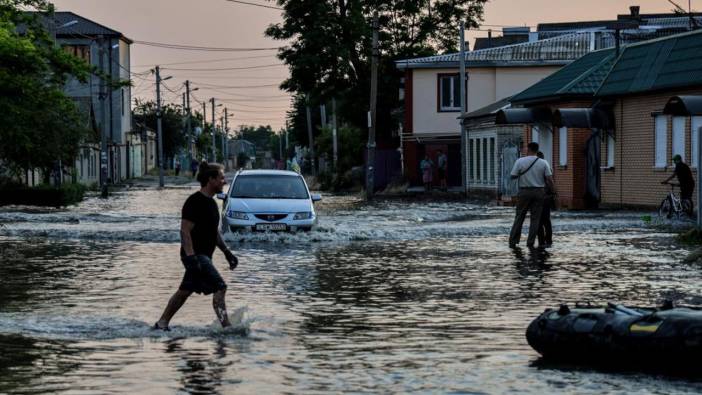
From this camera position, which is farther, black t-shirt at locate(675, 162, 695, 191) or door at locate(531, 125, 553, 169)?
door at locate(531, 125, 553, 169)

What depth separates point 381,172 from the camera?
69.9m

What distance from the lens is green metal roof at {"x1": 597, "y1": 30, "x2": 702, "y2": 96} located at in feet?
119

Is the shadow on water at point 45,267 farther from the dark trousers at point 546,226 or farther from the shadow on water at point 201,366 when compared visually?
the dark trousers at point 546,226

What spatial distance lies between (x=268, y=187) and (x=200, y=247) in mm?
15399

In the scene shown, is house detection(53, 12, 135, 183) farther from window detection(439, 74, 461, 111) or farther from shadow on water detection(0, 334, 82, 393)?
shadow on water detection(0, 334, 82, 393)

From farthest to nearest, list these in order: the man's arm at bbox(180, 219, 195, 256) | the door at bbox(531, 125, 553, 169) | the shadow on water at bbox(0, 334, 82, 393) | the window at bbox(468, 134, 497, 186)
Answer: the window at bbox(468, 134, 497, 186)
the door at bbox(531, 125, 553, 169)
the man's arm at bbox(180, 219, 195, 256)
the shadow on water at bbox(0, 334, 82, 393)

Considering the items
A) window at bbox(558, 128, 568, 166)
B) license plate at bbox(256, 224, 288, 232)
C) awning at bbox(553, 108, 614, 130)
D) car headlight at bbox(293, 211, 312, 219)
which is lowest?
license plate at bbox(256, 224, 288, 232)

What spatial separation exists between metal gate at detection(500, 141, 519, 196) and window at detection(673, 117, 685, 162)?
9.81m

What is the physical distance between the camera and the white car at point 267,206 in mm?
26969

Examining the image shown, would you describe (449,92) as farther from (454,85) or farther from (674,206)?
(674,206)

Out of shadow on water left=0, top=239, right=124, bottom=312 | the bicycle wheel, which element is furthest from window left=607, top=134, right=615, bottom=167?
shadow on water left=0, top=239, right=124, bottom=312

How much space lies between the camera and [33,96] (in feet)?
150

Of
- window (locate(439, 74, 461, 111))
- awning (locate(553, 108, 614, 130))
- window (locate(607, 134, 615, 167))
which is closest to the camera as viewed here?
awning (locate(553, 108, 614, 130))

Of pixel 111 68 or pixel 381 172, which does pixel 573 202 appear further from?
pixel 111 68
